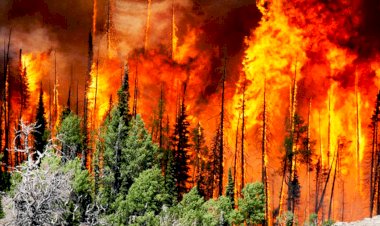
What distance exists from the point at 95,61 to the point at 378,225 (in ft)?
240

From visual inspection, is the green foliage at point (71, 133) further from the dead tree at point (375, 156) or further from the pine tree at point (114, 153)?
the dead tree at point (375, 156)

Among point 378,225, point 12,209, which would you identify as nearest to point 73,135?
point 378,225

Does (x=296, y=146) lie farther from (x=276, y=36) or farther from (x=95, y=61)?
(x=95, y=61)

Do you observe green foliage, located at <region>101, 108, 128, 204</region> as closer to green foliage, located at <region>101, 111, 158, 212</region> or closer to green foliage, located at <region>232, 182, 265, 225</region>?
green foliage, located at <region>101, 111, 158, 212</region>

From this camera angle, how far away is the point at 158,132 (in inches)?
3905

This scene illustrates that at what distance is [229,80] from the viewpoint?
10906cm

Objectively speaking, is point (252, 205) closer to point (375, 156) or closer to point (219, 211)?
point (219, 211)

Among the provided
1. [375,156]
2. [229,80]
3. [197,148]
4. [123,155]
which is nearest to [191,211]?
[123,155]

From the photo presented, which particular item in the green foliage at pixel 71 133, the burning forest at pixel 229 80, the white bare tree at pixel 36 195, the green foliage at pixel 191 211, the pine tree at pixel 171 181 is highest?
the burning forest at pixel 229 80

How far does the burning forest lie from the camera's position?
90.2 m

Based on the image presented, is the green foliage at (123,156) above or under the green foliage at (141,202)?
above

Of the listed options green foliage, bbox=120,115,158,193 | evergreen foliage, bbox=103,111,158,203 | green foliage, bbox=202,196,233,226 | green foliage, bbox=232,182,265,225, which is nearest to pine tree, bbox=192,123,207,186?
evergreen foliage, bbox=103,111,158,203

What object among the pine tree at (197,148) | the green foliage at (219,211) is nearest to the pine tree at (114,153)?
the green foliage at (219,211)

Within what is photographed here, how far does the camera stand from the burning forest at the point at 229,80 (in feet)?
296
